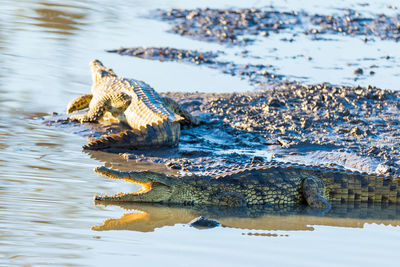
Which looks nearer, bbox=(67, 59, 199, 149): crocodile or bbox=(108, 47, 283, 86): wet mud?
bbox=(67, 59, 199, 149): crocodile

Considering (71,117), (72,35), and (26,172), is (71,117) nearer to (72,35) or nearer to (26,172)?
(26,172)

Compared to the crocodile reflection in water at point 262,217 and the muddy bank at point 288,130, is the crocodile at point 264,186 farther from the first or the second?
the muddy bank at point 288,130

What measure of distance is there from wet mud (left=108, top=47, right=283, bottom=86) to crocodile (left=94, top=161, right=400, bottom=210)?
4.77 meters

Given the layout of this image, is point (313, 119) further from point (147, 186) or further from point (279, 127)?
point (147, 186)

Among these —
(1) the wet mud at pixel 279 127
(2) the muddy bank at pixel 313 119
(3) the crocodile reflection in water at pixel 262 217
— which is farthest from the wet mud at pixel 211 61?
(3) the crocodile reflection in water at pixel 262 217

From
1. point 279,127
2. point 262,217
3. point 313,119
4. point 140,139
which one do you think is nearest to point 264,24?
point 313,119

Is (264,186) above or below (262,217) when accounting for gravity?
above

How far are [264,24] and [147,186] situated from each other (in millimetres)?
9658

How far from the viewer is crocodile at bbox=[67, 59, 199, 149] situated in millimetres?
8102

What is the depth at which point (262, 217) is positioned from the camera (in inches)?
243

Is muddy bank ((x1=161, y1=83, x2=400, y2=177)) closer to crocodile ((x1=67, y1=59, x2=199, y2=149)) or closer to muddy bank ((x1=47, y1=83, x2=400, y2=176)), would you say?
muddy bank ((x1=47, y1=83, x2=400, y2=176))

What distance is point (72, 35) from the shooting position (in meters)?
14.2

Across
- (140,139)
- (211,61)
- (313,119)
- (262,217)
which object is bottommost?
(262,217)

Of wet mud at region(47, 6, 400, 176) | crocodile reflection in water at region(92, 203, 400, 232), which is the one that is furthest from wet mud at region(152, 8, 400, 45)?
crocodile reflection in water at region(92, 203, 400, 232)
